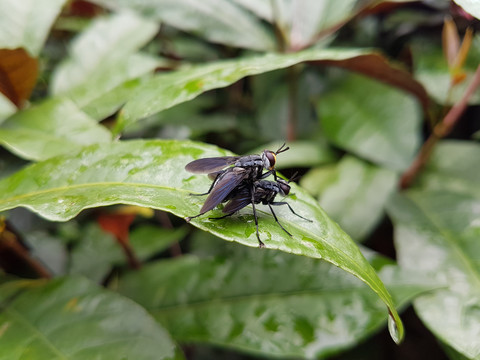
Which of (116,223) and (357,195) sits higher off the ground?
(357,195)

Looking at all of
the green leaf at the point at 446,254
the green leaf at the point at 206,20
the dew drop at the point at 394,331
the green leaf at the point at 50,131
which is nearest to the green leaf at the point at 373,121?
the green leaf at the point at 446,254

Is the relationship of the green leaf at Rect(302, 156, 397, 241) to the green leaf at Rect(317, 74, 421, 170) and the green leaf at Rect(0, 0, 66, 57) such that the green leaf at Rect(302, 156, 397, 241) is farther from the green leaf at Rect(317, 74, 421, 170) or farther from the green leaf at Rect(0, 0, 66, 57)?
the green leaf at Rect(0, 0, 66, 57)

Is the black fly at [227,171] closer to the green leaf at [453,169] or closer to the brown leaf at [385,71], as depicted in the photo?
the brown leaf at [385,71]

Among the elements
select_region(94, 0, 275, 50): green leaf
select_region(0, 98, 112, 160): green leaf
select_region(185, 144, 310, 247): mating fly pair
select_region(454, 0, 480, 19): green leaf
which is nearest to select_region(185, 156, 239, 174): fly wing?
select_region(185, 144, 310, 247): mating fly pair

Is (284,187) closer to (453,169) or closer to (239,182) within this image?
(239,182)

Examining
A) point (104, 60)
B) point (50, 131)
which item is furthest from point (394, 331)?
point (104, 60)

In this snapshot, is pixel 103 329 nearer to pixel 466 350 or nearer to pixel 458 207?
pixel 466 350

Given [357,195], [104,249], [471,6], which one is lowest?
[104,249]
